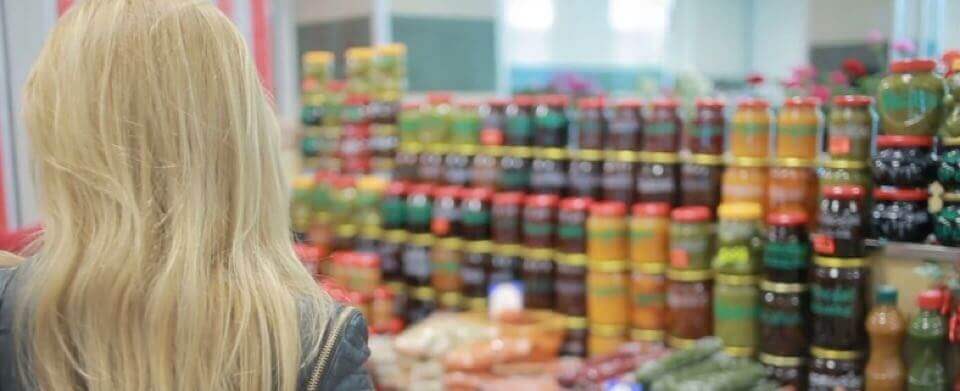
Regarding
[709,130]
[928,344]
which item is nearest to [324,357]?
[928,344]

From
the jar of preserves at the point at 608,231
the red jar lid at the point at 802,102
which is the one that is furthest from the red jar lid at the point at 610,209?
the red jar lid at the point at 802,102

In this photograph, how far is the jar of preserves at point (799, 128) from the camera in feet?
9.68

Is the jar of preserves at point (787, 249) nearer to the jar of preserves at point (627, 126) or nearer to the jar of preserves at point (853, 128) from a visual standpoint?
the jar of preserves at point (853, 128)

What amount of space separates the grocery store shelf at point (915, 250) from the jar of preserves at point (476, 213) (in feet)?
5.16

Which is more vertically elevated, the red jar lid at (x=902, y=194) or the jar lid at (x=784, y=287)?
the red jar lid at (x=902, y=194)

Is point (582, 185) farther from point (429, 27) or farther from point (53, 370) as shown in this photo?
point (429, 27)

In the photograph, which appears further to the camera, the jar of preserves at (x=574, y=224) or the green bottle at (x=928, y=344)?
the jar of preserves at (x=574, y=224)

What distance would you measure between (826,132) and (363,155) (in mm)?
2362

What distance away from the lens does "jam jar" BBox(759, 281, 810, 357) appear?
2910 millimetres

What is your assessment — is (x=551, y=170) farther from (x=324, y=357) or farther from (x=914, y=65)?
(x=324, y=357)

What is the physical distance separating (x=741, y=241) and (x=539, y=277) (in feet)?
2.96

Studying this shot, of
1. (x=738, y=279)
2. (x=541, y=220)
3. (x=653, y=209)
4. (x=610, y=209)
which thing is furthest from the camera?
(x=541, y=220)

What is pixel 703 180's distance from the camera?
10.6 feet

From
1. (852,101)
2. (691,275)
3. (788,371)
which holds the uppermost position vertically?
(852,101)
